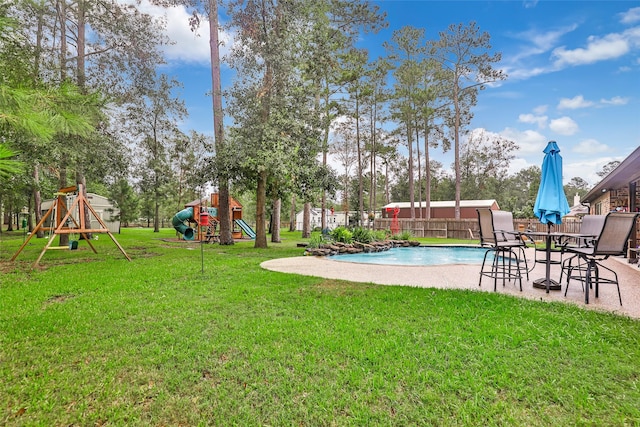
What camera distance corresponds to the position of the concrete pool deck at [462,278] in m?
4.11

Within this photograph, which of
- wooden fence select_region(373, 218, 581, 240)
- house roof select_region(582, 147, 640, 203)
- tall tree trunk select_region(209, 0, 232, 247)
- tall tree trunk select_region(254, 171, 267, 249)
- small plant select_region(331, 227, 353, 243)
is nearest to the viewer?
house roof select_region(582, 147, 640, 203)

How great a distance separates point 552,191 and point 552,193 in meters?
0.03

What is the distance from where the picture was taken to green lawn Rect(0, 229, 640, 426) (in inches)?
75.2

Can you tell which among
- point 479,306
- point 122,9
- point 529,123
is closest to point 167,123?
point 122,9

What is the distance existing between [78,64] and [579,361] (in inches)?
556

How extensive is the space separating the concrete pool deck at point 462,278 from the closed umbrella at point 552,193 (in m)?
0.48

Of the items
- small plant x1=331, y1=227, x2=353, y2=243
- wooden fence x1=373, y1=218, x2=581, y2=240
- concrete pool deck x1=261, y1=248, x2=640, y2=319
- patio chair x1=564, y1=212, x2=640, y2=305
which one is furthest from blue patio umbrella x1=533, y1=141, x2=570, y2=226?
wooden fence x1=373, y1=218, x2=581, y2=240

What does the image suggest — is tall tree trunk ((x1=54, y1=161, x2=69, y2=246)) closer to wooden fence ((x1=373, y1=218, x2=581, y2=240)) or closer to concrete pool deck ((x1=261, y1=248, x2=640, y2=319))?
concrete pool deck ((x1=261, y1=248, x2=640, y2=319))

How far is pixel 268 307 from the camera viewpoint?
3.82 m

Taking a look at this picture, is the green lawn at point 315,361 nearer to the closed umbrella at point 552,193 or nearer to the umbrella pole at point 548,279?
the umbrella pole at point 548,279

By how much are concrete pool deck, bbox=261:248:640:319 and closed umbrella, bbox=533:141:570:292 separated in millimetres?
479

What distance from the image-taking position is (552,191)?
469 centimetres

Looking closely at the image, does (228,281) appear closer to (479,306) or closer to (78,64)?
(479,306)

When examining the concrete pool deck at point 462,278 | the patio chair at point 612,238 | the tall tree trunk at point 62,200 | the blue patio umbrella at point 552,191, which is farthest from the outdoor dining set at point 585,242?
the tall tree trunk at point 62,200
